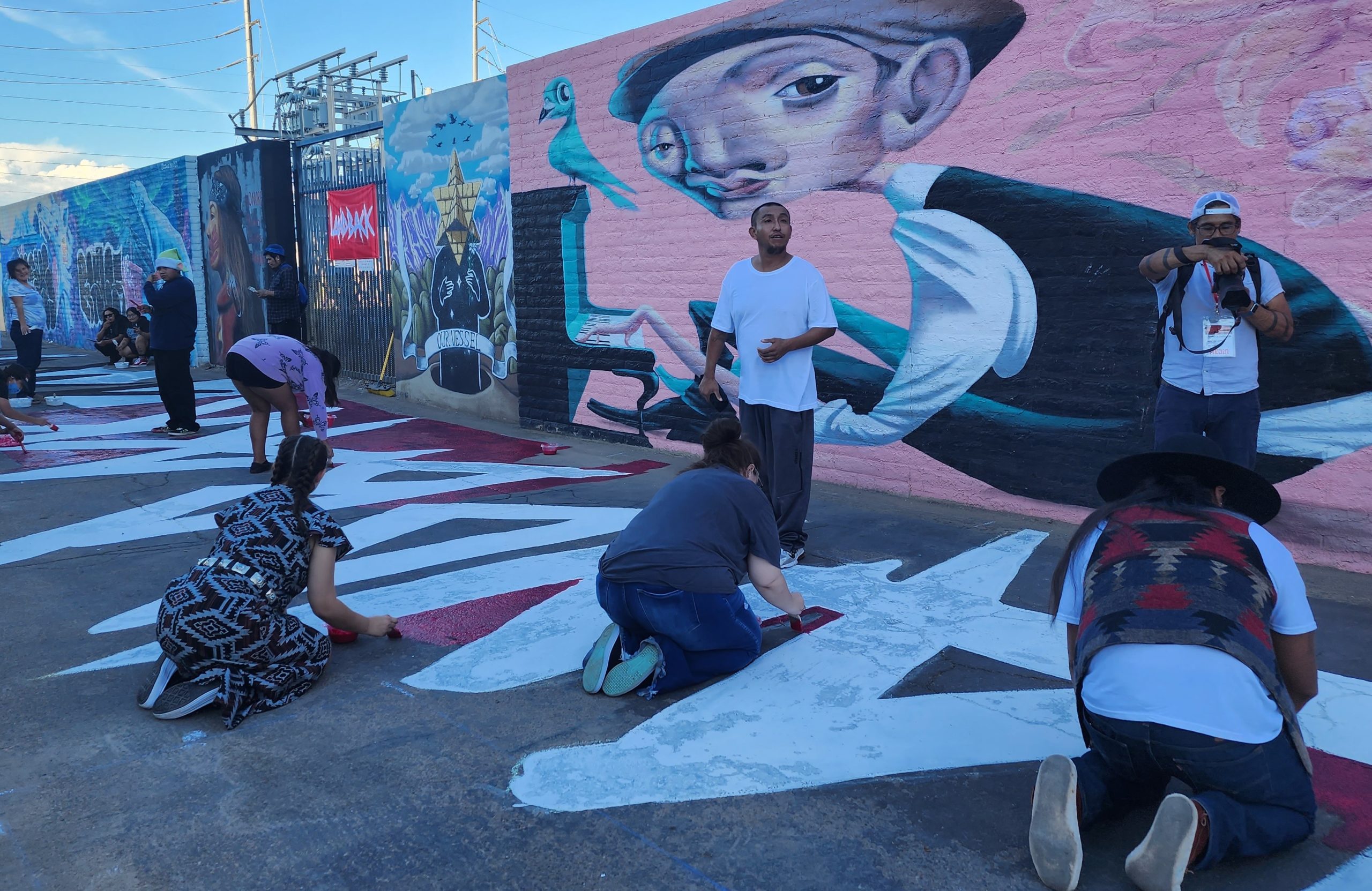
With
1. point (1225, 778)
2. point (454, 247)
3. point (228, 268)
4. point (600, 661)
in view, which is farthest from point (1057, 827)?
point (228, 268)

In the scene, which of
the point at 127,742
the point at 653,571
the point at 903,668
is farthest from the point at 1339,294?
the point at 127,742

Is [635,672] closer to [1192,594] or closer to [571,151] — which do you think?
[1192,594]

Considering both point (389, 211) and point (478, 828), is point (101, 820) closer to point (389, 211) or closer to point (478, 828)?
point (478, 828)

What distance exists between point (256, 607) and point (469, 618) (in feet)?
3.90

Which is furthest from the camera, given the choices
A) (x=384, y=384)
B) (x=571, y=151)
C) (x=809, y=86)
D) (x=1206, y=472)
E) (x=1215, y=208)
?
(x=384, y=384)

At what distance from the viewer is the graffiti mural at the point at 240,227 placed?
14.2 metres

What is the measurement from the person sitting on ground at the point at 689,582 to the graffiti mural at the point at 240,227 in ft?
41.1

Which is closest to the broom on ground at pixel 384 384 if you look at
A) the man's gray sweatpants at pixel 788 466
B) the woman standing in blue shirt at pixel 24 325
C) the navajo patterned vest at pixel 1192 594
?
the woman standing in blue shirt at pixel 24 325

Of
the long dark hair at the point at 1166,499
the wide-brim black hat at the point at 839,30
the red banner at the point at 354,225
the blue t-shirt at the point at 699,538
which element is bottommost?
the blue t-shirt at the point at 699,538

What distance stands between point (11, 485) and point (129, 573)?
3193 millimetres

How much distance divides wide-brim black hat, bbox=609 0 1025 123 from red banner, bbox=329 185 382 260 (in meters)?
5.07

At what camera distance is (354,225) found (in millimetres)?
12953

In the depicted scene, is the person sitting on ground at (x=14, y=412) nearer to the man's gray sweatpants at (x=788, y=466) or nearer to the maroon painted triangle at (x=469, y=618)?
the maroon painted triangle at (x=469, y=618)

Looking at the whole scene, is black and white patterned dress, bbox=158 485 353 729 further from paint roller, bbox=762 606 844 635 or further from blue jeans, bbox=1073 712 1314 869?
blue jeans, bbox=1073 712 1314 869
